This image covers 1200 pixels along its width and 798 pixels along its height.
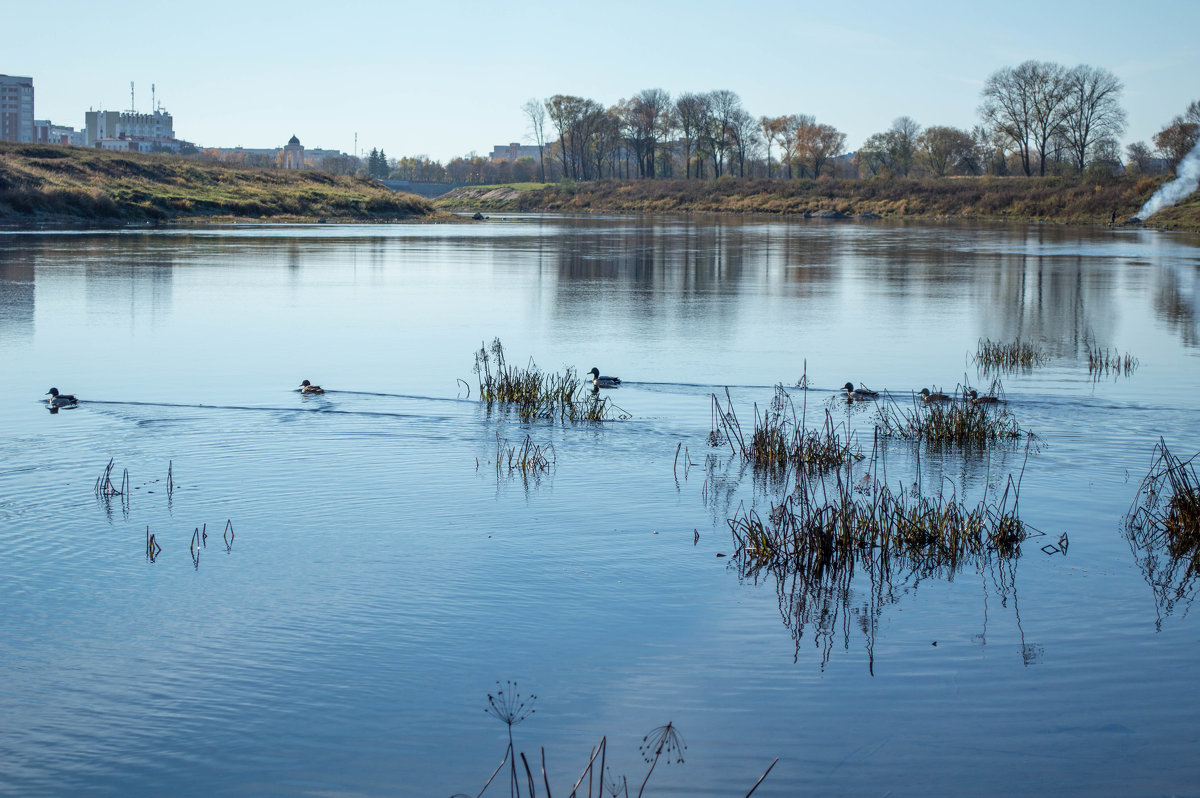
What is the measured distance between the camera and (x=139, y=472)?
10898mm

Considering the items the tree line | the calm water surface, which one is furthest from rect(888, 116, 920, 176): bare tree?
the calm water surface

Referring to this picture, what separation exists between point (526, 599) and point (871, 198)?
98362 millimetres

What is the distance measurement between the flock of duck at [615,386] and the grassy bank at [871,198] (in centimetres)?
6100

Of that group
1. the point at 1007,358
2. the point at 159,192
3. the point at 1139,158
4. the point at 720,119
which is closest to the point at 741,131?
the point at 720,119

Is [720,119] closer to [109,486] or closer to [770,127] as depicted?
[770,127]

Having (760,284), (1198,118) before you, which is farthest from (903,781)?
(1198,118)

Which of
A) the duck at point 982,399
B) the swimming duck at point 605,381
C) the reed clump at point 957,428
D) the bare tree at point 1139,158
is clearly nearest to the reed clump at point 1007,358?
the duck at point 982,399

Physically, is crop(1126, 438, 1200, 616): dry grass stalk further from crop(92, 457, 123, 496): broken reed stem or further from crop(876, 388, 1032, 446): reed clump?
crop(92, 457, 123, 496): broken reed stem

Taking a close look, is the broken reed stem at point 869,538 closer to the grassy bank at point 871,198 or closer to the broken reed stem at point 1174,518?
the broken reed stem at point 1174,518

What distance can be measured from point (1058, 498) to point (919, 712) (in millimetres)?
4963

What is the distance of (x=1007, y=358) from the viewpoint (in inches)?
709

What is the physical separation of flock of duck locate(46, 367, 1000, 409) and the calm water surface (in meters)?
0.21

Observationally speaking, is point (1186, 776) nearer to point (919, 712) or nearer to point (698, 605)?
point (919, 712)

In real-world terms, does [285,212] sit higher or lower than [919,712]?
higher
